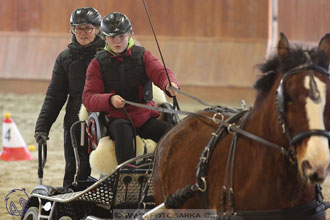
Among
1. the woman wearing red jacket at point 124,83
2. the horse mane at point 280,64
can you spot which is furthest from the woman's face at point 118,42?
the horse mane at point 280,64

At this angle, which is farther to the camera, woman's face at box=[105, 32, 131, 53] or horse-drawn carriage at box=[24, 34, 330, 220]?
woman's face at box=[105, 32, 131, 53]

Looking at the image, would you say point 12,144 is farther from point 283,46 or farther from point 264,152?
point 283,46

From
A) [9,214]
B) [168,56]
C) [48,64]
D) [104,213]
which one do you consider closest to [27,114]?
[48,64]

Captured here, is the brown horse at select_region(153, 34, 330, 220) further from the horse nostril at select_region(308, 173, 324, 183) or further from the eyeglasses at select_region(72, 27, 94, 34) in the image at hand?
the eyeglasses at select_region(72, 27, 94, 34)

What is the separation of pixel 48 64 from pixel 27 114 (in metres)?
2.12

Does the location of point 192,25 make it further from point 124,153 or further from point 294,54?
point 294,54

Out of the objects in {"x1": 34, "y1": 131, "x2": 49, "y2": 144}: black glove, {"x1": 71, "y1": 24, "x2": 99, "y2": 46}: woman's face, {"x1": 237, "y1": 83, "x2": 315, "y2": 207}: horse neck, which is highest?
{"x1": 71, "y1": 24, "x2": 99, "y2": 46}: woman's face

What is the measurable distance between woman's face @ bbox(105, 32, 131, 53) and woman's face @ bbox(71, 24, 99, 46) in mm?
875

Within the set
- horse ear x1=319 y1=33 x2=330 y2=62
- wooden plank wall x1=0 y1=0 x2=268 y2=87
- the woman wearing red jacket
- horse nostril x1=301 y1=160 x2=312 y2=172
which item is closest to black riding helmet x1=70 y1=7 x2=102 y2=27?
the woman wearing red jacket

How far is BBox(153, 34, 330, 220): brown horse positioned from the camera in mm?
3076

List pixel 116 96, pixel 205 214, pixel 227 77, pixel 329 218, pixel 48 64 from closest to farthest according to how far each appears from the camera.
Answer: pixel 205 214
pixel 116 96
pixel 329 218
pixel 227 77
pixel 48 64

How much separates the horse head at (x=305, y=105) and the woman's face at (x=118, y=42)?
65.9 inches

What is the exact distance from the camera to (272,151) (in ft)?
11.1

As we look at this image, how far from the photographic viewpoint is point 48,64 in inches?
558
